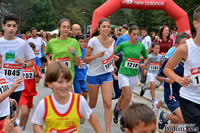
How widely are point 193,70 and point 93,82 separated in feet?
7.84

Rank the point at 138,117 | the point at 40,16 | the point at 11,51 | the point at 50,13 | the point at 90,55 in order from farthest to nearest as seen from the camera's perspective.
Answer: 1. the point at 50,13
2. the point at 40,16
3. the point at 90,55
4. the point at 11,51
5. the point at 138,117

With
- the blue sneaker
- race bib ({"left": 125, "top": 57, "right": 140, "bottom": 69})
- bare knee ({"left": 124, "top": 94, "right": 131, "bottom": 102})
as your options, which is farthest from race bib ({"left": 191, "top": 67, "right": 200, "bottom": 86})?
race bib ({"left": 125, "top": 57, "right": 140, "bottom": 69})

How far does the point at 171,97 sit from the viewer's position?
477 cm

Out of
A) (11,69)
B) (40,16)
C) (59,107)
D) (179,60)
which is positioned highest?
(40,16)

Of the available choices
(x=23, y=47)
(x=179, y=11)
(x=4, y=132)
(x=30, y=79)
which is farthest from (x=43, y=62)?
(x=4, y=132)

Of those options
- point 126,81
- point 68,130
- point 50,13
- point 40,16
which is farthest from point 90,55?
point 50,13

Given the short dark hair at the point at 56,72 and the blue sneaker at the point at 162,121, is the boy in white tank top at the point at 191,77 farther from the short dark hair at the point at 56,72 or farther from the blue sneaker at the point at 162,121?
the blue sneaker at the point at 162,121

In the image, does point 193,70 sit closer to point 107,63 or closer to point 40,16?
point 107,63

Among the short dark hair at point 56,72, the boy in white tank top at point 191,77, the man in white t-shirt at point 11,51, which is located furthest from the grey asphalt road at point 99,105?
the short dark hair at point 56,72

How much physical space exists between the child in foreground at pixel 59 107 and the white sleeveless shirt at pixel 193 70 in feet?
3.99

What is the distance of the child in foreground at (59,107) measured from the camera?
111 inches

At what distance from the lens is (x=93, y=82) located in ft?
18.0

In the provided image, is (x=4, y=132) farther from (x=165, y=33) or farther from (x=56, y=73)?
(x=165, y=33)

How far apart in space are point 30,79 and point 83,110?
10.7ft
